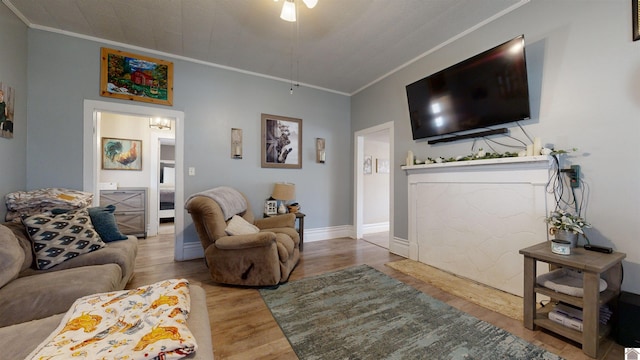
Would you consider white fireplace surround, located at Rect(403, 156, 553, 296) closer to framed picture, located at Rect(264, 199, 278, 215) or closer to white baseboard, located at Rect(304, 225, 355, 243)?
white baseboard, located at Rect(304, 225, 355, 243)

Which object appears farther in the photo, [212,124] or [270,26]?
[212,124]

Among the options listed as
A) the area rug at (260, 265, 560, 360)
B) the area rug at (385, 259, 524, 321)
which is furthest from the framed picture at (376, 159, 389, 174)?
the area rug at (260, 265, 560, 360)

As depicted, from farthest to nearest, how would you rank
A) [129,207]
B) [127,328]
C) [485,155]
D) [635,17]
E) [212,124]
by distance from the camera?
[129,207] < [212,124] < [485,155] < [635,17] < [127,328]

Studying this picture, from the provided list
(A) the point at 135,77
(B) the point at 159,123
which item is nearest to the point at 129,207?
(B) the point at 159,123

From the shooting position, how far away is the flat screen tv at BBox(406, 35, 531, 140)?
2.17 metres

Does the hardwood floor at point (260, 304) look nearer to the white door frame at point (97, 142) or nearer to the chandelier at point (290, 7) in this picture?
the white door frame at point (97, 142)

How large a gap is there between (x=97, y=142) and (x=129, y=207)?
169 cm

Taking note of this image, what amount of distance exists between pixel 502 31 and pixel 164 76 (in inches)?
158

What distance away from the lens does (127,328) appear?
3.00 feet

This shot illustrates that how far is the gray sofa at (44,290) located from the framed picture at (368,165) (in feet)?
14.6

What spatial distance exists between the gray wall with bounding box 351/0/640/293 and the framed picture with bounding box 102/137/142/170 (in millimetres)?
5773

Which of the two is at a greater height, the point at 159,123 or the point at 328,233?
the point at 159,123

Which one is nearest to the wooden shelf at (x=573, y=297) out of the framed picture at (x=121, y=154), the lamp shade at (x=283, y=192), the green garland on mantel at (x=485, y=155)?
the green garland on mantel at (x=485, y=155)

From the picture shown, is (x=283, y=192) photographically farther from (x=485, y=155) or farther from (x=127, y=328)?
(x=127, y=328)
